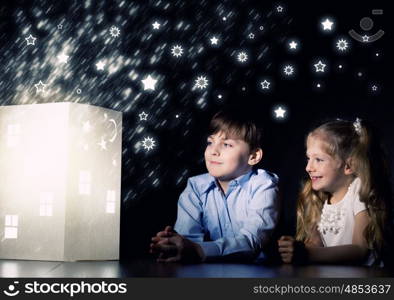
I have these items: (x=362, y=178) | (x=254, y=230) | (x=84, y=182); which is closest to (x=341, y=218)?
(x=362, y=178)

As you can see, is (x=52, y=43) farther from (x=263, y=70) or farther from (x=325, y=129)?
(x=325, y=129)

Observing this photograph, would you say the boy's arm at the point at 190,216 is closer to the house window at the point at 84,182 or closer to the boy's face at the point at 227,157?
the boy's face at the point at 227,157

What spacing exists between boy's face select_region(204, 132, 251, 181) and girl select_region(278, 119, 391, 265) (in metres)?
0.40

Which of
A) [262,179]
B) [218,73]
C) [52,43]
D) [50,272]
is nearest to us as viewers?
[50,272]

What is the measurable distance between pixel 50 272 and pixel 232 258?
47.8 inches

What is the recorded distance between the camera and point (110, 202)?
3879 mm

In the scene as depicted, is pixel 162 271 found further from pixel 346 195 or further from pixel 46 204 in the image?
pixel 346 195

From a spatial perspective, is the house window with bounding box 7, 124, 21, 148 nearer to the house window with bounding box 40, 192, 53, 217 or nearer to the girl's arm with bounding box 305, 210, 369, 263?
the house window with bounding box 40, 192, 53, 217

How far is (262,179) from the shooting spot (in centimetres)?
397

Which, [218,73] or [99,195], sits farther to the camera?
[218,73]

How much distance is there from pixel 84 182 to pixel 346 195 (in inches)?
62.0

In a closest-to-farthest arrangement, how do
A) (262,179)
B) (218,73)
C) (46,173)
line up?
1. (46,173)
2. (262,179)
3. (218,73)

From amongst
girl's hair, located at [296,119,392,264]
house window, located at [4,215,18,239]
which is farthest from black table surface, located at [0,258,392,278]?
girl's hair, located at [296,119,392,264]

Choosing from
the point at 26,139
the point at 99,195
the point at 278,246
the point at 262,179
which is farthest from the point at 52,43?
the point at 278,246
